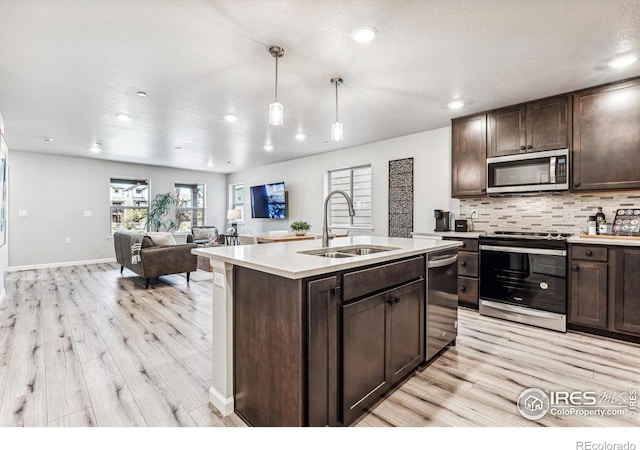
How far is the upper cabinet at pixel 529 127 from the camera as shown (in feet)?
10.7

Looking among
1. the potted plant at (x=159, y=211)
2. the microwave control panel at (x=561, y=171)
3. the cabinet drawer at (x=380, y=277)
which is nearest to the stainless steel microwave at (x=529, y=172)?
the microwave control panel at (x=561, y=171)

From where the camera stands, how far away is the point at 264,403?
161 centimetres

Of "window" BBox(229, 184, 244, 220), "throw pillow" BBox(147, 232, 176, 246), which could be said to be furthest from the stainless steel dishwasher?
"window" BBox(229, 184, 244, 220)

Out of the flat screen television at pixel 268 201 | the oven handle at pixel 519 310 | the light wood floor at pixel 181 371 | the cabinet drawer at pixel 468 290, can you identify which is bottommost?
the light wood floor at pixel 181 371

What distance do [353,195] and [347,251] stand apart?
381 centimetres

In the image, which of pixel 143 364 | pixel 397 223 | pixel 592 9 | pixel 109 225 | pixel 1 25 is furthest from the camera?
pixel 109 225

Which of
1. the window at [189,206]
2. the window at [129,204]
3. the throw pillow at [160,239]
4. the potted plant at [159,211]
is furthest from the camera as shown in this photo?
the window at [189,206]

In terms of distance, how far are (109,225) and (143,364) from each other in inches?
250

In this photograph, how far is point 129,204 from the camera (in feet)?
25.9

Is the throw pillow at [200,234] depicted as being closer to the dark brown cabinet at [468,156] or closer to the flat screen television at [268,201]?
the flat screen television at [268,201]

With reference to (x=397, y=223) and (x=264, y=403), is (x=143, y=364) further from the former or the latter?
(x=397, y=223)

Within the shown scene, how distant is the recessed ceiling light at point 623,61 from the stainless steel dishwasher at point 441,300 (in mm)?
1985

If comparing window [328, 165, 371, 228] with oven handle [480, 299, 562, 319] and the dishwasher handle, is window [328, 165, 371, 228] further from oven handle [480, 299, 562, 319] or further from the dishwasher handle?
the dishwasher handle

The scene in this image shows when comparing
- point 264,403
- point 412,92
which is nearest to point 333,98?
point 412,92
